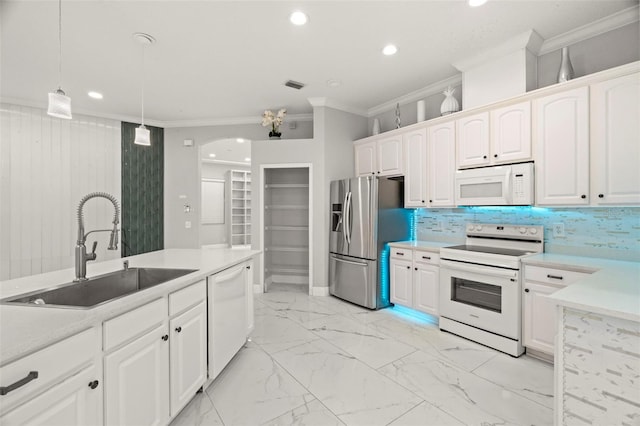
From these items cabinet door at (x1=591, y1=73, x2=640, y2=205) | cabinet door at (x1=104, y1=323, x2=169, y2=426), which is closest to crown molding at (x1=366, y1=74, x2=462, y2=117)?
cabinet door at (x1=591, y1=73, x2=640, y2=205)

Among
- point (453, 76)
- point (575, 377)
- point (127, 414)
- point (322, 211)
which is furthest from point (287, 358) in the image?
point (453, 76)

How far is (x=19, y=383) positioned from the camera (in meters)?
0.85

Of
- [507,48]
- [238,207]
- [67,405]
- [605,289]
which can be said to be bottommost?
[67,405]

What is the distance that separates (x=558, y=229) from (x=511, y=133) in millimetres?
995

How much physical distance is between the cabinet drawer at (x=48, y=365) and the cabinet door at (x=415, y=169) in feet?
11.0

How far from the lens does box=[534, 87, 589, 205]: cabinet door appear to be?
2371 millimetres

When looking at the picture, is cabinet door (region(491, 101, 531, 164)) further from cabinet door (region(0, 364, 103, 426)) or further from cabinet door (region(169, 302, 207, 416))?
cabinet door (region(0, 364, 103, 426))

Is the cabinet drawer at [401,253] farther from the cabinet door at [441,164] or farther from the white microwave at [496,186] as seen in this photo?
the white microwave at [496,186]

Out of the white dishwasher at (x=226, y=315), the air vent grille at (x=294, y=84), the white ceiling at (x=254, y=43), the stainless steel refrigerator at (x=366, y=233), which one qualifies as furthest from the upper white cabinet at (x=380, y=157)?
the white dishwasher at (x=226, y=315)

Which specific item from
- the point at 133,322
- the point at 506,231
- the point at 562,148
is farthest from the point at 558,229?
the point at 133,322

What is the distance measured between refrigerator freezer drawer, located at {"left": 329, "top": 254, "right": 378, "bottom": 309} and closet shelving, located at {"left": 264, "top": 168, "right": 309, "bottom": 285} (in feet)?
3.02

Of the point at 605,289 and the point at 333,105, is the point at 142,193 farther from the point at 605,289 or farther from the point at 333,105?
the point at 605,289

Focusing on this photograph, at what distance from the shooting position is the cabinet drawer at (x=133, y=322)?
124 centimetres

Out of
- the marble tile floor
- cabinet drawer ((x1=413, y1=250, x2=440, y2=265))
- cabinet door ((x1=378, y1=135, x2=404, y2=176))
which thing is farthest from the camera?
cabinet door ((x1=378, y1=135, x2=404, y2=176))
